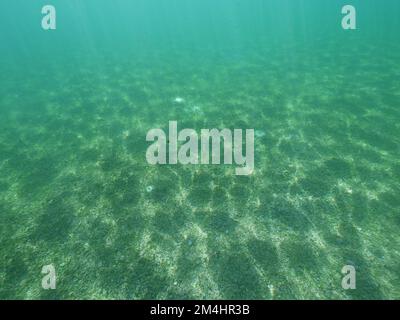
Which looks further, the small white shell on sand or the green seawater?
the small white shell on sand

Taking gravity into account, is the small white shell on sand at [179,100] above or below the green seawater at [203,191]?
above

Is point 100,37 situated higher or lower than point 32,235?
higher

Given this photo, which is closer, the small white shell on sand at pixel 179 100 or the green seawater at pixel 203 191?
the green seawater at pixel 203 191

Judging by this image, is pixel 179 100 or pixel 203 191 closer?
pixel 203 191

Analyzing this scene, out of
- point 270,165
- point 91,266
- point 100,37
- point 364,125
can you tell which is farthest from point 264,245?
point 100,37

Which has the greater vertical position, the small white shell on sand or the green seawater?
the small white shell on sand

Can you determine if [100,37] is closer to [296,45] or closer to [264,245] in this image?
[296,45]

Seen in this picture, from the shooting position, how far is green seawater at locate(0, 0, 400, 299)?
7438 mm

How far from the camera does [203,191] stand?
10.2m

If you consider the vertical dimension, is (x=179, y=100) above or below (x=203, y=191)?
above

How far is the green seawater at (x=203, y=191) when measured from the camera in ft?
24.4

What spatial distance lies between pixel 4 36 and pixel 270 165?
4967 centimetres

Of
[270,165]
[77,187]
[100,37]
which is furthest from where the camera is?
[100,37]

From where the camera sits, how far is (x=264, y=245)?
26.9 ft
